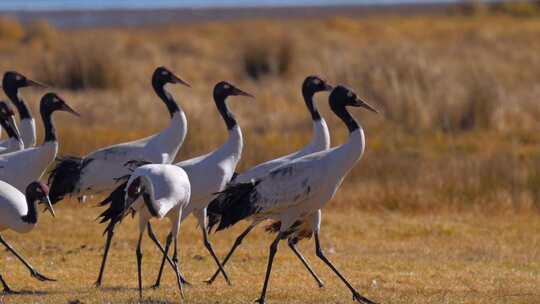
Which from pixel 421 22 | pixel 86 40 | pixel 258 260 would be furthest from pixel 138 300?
pixel 421 22

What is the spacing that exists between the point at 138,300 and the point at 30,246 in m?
3.20

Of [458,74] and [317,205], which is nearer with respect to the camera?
[317,205]

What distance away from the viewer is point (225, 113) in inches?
423

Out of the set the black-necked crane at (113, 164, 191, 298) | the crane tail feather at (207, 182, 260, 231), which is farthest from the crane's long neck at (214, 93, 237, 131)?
the black-necked crane at (113, 164, 191, 298)

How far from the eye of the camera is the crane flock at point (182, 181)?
928cm

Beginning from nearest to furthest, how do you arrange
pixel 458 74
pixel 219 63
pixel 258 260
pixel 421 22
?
pixel 258 260
pixel 458 74
pixel 219 63
pixel 421 22

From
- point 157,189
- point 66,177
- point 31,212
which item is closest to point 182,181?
point 157,189

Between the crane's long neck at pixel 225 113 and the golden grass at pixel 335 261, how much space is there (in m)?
1.34

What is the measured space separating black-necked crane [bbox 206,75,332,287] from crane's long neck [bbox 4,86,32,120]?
208 centimetres

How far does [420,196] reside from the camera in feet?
47.7

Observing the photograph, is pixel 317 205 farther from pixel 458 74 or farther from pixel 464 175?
pixel 458 74

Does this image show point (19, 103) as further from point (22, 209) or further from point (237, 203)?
point (237, 203)

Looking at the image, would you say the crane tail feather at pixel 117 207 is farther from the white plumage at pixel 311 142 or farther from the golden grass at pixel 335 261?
the white plumage at pixel 311 142

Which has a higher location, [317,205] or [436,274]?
[317,205]
